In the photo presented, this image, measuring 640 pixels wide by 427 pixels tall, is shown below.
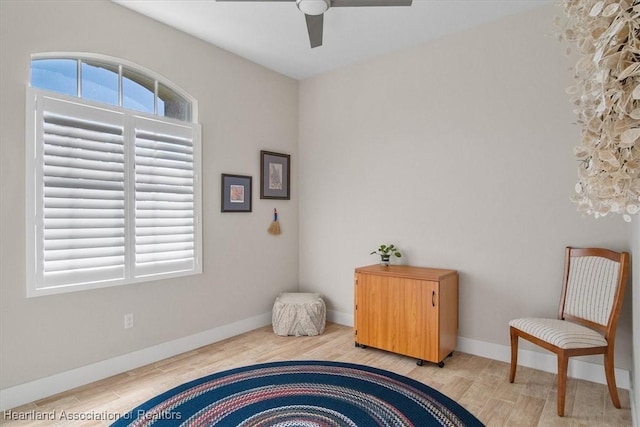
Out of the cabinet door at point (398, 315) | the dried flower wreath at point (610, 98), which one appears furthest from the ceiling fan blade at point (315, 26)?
the cabinet door at point (398, 315)

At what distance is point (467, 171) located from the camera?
3398mm

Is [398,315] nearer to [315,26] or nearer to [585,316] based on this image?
[585,316]

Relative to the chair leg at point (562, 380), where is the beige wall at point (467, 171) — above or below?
above

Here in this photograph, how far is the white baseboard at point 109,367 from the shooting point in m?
2.48

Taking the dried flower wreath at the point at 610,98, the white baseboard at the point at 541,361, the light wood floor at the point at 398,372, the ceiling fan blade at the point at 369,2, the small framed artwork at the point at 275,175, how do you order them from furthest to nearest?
1. the small framed artwork at the point at 275,175
2. the white baseboard at the point at 541,361
3. the light wood floor at the point at 398,372
4. the ceiling fan blade at the point at 369,2
5. the dried flower wreath at the point at 610,98

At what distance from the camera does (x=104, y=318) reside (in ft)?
9.57

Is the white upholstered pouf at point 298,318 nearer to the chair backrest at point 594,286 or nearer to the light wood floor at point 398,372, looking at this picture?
the light wood floor at point 398,372

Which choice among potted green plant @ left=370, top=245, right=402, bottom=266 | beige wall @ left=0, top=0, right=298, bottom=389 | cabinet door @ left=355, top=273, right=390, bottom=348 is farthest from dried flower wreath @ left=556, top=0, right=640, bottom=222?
beige wall @ left=0, top=0, right=298, bottom=389

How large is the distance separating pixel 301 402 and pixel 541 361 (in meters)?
1.97

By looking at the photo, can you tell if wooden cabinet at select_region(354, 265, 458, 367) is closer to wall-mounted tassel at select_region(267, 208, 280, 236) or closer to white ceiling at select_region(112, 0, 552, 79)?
wall-mounted tassel at select_region(267, 208, 280, 236)

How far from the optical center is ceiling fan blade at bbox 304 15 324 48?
246 cm

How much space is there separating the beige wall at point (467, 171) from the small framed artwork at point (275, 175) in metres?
0.37

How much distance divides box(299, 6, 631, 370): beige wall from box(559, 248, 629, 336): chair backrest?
0.16 metres

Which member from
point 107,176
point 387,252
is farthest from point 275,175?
point 107,176
